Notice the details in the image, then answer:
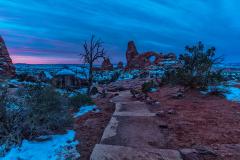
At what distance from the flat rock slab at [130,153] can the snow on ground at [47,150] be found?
0.47 metres

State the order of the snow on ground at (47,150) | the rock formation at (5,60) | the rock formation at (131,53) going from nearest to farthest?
the snow on ground at (47,150) < the rock formation at (5,60) < the rock formation at (131,53)

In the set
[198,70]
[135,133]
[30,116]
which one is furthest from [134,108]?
[198,70]

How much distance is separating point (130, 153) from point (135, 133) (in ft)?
4.32

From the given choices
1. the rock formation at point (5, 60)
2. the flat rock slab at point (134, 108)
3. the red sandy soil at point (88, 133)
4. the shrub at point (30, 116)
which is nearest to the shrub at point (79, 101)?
the flat rock slab at point (134, 108)

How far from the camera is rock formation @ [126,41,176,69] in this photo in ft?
202

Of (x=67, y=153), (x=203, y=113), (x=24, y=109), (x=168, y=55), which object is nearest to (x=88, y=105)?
(x=203, y=113)

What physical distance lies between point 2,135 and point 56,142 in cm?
105

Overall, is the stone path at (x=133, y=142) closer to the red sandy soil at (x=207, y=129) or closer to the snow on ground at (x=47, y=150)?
the red sandy soil at (x=207, y=129)

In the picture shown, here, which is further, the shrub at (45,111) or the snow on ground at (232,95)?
the snow on ground at (232,95)

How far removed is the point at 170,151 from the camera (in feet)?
14.6

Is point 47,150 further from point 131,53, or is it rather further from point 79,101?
point 131,53

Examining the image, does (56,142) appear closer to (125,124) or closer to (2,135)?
(2,135)

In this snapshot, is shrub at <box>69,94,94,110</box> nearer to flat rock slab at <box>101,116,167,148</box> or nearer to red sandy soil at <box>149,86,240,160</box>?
flat rock slab at <box>101,116,167,148</box>

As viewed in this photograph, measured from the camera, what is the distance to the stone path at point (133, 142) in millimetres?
4223
